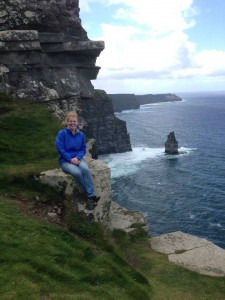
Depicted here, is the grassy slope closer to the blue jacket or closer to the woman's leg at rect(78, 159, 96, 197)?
the woman's leg at rect(78, 159, 96, 197)

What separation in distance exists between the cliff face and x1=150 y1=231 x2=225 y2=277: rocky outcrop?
1297 cm

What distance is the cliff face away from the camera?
2677cm

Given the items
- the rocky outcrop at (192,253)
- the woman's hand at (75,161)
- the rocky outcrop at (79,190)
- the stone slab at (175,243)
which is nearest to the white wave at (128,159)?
the stone slab at (175,243)

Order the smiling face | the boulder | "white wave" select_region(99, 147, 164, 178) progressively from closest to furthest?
the smiling face < the boulder < "white wave" select_region(99, 147, 164, 178)

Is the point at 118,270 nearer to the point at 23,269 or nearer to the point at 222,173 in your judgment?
the point at 23,269

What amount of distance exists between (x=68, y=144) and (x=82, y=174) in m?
1.45

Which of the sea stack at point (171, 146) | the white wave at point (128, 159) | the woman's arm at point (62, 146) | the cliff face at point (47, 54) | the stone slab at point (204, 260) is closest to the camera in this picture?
the woman's arm at point (62, 146)

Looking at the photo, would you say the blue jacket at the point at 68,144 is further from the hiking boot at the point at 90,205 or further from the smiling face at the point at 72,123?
the hiking boot at the point at 90,205

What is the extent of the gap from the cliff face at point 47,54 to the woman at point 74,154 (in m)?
11.4

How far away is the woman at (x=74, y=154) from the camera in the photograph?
611 inches

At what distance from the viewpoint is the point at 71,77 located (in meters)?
30.1

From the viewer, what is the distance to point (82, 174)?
617 inches

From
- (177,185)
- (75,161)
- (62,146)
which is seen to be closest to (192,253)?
(75,161)

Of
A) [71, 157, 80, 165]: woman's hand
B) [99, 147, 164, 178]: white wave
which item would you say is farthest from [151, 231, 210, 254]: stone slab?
[99, 147, 164, 178]: white wave
